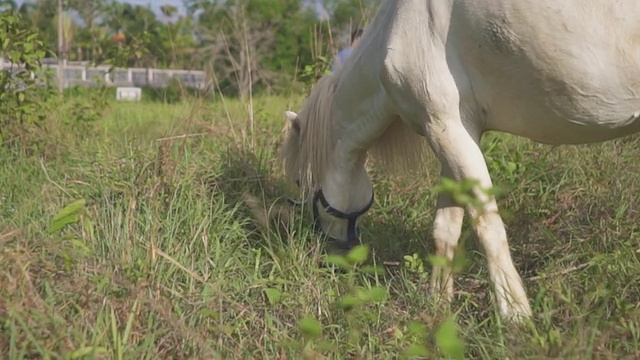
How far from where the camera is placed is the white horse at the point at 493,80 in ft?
8.96

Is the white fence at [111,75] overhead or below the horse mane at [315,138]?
below

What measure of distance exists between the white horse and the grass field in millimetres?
308

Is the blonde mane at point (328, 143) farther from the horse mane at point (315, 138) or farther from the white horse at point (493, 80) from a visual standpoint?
the white horse at point (493, 80)

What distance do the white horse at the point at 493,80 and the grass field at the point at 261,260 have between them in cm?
31

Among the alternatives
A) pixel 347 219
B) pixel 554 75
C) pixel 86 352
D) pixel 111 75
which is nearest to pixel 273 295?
pixel 86 352

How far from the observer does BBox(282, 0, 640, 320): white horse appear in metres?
2.73

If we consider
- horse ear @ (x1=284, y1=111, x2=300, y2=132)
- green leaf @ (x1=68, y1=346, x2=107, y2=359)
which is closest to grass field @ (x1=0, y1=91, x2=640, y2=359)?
green leaf @ (x1=68, y1=346, x2=107, y2=359)

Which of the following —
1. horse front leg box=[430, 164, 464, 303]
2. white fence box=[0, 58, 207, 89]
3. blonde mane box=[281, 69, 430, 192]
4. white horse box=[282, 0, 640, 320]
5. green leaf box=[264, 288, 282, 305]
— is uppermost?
white horse box=[282, 0, 640, 320]

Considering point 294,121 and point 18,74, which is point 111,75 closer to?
point 18,74

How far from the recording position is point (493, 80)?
9.79 feet

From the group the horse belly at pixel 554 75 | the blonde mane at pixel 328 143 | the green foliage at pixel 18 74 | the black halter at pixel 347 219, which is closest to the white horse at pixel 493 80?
the horse belly at pixel 554 75

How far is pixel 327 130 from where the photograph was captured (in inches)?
154

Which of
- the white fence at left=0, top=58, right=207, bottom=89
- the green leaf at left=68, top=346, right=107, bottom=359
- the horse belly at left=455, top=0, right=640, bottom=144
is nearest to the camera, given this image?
the green leaf at left=68, top=346, right=107, bottom=359

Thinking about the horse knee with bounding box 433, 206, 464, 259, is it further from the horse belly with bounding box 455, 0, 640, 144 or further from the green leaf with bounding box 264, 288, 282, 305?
the green leaf with bounding box 264, 288, 282, 305
